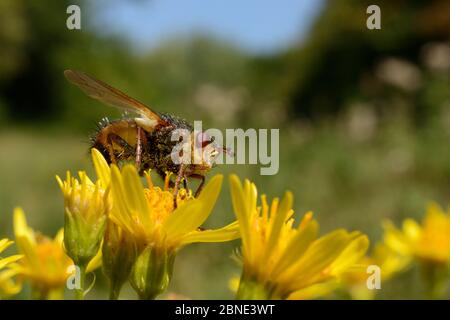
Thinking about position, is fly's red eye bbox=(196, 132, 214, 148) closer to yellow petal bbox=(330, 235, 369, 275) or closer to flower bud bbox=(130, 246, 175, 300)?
flower bud bbox=(130, 246, 175, 300)

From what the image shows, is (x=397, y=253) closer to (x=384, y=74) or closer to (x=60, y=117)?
(x=384, y=74)

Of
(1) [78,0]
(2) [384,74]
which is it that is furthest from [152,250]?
→ (1) [78,0]

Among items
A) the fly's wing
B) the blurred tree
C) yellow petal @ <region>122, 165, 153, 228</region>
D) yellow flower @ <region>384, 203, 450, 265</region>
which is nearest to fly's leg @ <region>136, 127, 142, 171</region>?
the fly's wing

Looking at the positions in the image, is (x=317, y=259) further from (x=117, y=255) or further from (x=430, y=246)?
(x=430, y=246)

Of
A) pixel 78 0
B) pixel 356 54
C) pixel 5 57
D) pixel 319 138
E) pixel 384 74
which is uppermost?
pixel 78 0

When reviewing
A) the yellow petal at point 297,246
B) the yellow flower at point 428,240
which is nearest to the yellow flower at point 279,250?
the yellow petal at point 297,246
